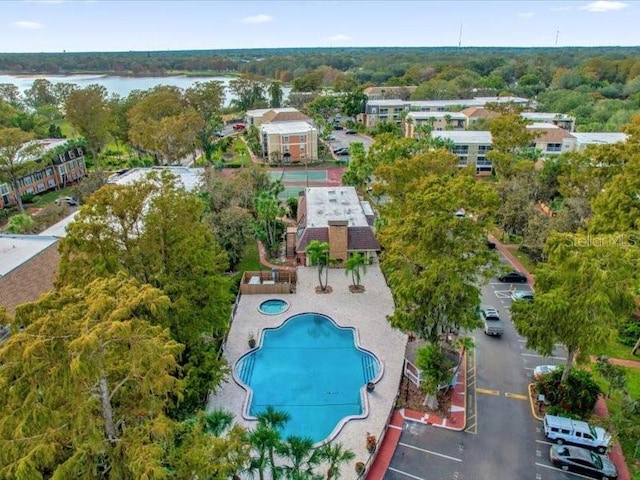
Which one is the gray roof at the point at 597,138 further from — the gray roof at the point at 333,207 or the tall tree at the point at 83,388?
the tall tree at the point at 83,388

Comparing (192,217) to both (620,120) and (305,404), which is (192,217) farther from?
(620,120)

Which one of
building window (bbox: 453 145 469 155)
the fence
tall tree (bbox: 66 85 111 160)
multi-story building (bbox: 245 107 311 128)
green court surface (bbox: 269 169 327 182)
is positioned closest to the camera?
the fence

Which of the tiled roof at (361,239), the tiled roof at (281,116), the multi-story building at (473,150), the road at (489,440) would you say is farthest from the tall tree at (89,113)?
the road at (489,440)

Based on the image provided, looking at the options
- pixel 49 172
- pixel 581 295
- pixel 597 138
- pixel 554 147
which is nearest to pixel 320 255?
pixel 581 295

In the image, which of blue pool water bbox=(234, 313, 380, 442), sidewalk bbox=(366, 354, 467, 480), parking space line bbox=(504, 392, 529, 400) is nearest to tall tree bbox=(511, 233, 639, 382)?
parking space line bbox=(504, 392, 529, 400)

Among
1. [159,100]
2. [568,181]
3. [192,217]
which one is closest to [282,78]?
[159,100]

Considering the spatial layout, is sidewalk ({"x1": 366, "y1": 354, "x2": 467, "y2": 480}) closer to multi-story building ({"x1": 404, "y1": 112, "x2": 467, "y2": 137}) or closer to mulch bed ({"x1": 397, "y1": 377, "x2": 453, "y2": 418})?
mulch bed ({"x1": 397, "y1": 377, "x2": 453, "y2": 418})
